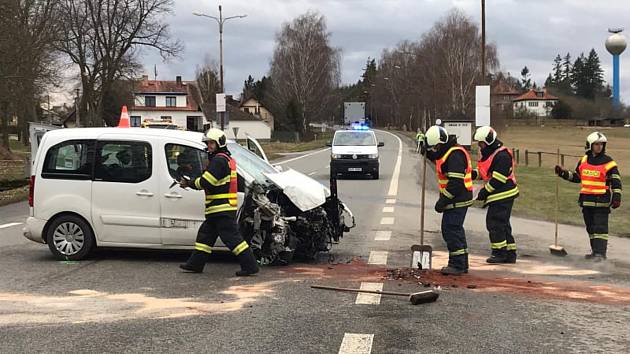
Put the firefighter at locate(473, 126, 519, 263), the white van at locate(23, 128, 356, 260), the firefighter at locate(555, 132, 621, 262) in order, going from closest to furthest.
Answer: the white van at locate(23, 128, 356, 260)
the firefighter at locate(473, 126, 519, 263)
the firefighter at locate(555, 132, 621, 262)

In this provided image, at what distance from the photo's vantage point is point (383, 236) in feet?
36.7

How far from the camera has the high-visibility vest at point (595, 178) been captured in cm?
913

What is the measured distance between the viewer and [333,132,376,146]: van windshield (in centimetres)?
2519

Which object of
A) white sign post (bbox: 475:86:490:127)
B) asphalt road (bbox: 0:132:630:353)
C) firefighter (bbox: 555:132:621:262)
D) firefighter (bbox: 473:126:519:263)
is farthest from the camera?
white sign post (bbox: 475:86:490:127)

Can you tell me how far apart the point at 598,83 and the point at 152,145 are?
505 feet

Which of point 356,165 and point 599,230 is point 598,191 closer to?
point 599,230

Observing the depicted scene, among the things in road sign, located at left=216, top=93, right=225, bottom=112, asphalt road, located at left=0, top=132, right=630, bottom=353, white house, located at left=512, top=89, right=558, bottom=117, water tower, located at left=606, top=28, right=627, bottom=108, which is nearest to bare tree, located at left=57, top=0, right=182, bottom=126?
road sign, located at left=216, top=93, right=225, bottom=112

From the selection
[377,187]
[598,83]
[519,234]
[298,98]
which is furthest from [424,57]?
[598,83]

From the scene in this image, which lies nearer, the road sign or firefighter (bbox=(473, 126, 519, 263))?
firefighter (bbox=(473, 126, 519, 263))

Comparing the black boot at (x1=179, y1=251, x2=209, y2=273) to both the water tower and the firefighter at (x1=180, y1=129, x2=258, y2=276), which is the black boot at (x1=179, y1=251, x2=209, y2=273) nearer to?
the firefighter at (x1=180, y1=129, x2=258, y2=276)

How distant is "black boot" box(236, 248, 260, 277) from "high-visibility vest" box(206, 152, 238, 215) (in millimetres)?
546

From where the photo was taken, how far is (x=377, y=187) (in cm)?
2119

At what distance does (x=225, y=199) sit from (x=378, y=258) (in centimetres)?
246

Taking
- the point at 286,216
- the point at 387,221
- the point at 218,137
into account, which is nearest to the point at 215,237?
the point at 286,216
